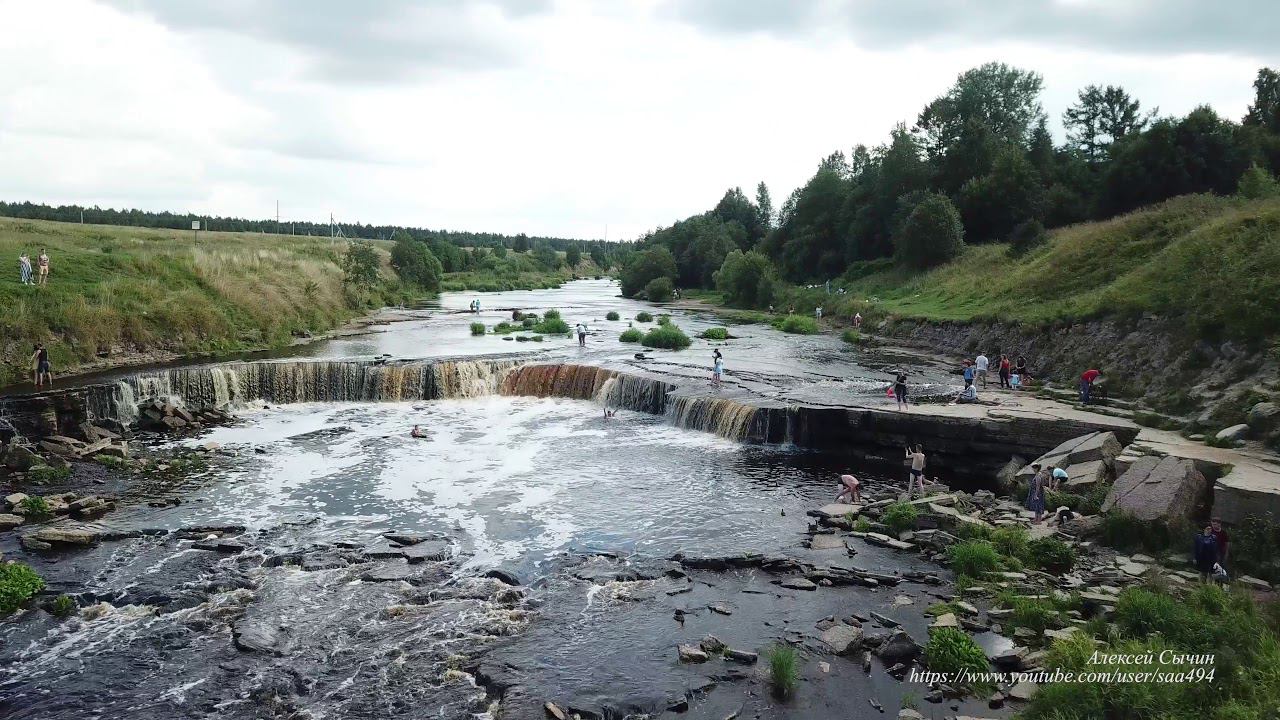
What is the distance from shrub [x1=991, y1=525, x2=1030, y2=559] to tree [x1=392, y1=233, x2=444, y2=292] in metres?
84.9

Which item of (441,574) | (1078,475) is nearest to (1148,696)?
(1078,475)

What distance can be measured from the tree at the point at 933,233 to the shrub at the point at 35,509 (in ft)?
191

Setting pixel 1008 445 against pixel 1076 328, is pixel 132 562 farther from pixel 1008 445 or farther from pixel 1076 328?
pixel 1076 328

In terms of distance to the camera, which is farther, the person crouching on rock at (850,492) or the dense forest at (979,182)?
the dense forest at (979,182)

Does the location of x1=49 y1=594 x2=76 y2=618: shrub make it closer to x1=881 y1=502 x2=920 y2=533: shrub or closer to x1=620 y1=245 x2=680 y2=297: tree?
x1=881 y1=502 x2=920 y2=533: shrub

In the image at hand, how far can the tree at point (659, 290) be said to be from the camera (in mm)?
96500

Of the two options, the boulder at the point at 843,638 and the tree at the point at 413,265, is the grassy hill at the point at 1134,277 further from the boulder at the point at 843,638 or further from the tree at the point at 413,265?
the tree at the point at 413,265

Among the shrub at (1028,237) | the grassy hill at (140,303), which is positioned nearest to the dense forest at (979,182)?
the shrub at (1028,237)

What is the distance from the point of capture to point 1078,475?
18.1 metres

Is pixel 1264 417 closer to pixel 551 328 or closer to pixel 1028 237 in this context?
pixel 1028 237

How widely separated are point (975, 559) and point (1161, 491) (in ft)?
14.0

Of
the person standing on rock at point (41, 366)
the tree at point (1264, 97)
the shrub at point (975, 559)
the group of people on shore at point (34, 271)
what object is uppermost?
the tree at point (1264, 97)

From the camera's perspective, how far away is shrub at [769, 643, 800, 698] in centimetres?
1091

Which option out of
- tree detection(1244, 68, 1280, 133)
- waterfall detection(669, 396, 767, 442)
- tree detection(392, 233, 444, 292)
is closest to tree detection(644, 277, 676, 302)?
tree detection(392, 233, 444, 292)
